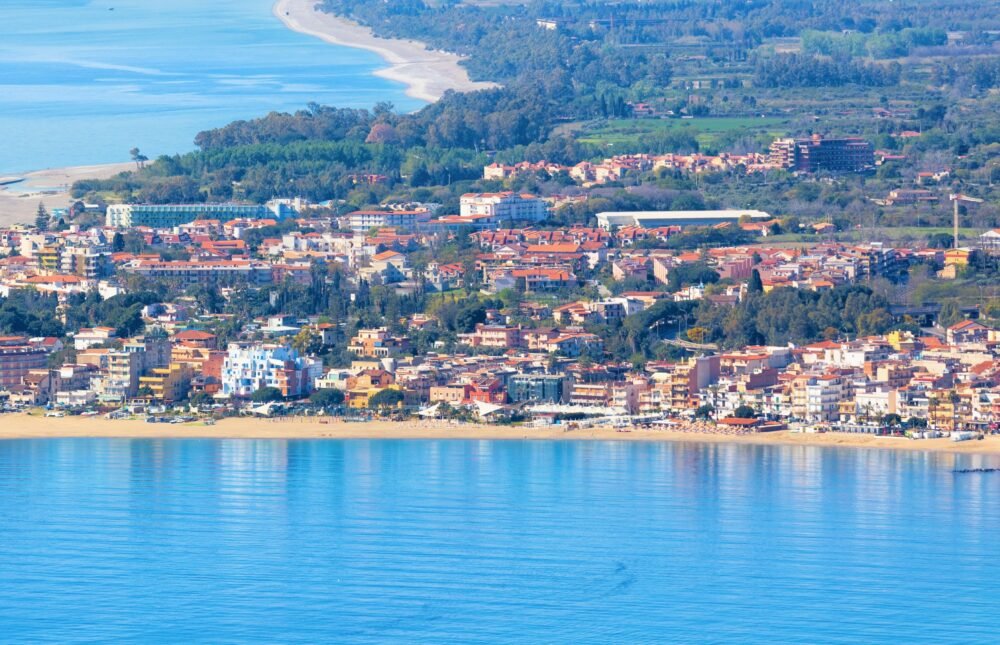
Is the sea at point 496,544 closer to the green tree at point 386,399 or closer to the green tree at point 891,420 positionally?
the green tree at point 891,420

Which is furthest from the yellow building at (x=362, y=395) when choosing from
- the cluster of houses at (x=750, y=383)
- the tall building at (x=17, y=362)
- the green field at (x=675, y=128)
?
the green field at (x=675, y=128)

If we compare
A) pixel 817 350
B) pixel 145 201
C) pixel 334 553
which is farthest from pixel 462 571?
pixel 145 201

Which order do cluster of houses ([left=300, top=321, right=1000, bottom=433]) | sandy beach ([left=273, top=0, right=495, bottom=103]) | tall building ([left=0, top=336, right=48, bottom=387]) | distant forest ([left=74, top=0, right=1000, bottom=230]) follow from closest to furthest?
1. cluster of houses ([left=300, top=321, right=1000, bottom=433])
2. tall building ([left=0, top=336, right=48, bottom=387])
3. distant forest ([left=74, top=0, right=1000, bottom=230])
4. sandy beach ([left=273, top=0, right=495, bottom=103])

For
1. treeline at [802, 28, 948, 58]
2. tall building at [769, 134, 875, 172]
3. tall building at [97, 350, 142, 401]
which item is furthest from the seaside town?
treeline at [802, 28, 948, 58]

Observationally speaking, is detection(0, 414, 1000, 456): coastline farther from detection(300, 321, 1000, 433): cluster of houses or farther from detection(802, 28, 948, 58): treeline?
detection(802, 28, 948, 58): treeline

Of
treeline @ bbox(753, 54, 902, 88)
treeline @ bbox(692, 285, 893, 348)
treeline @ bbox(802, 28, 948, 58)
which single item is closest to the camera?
treeline @ bbox(692, 285, 893, 348)

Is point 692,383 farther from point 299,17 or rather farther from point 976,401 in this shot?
point 299,17

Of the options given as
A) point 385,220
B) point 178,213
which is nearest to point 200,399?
point 385,220
